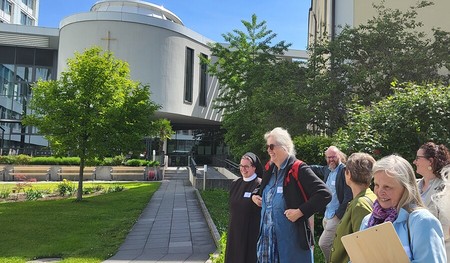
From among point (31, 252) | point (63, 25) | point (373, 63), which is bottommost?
point (31, 252)

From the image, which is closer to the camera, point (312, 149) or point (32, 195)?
point (312, 149)

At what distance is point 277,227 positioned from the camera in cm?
351

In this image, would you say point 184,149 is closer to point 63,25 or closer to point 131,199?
point 63,25

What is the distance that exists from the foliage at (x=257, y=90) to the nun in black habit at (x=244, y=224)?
8.54 m

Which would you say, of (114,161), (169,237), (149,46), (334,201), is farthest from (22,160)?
(334,201)

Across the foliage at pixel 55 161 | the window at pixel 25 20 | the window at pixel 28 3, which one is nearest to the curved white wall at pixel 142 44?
the foliage at pixel 55 161

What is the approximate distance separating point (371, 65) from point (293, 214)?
11.8 meters

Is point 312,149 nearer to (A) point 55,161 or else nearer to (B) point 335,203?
(B) point 335,203

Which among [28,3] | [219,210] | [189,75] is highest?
[28,3]

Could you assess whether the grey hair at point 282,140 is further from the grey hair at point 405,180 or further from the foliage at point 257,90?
the foliage at point 257,90

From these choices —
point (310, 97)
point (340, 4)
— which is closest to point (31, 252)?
point (310, 97)

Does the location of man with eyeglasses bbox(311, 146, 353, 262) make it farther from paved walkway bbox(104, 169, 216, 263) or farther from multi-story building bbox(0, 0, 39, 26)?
multi-story building bbox(0, 0, 39, 26)

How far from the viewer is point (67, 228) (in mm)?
9711

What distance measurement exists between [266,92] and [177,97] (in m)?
23.1
